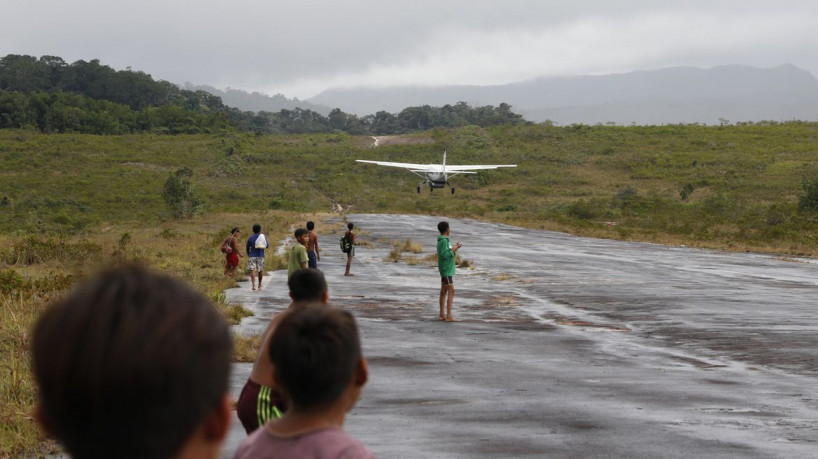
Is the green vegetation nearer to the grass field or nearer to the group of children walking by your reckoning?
the grass field

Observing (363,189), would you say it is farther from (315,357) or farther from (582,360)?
(315,357)

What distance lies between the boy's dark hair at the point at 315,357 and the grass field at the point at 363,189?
7.46 metres

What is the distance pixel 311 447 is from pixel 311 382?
201 mm

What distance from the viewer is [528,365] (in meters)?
13.9

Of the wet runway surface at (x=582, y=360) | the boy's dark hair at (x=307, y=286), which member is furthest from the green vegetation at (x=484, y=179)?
the boy's dark hair at (x=307, y=286)

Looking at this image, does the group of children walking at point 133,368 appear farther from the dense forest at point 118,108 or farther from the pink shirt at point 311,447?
the dense forest at point 118,108

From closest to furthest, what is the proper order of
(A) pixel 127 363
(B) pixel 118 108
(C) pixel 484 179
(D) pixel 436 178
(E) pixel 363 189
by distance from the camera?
1. (A) pixel 127 363
2. (D) pixel 436 178
3. (E) pixel 363 189
4. (C) pixel 484 179
5. (B) pixel 118 108

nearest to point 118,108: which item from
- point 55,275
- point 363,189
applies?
point 363,189

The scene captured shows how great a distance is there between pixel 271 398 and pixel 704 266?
2941 centimetres

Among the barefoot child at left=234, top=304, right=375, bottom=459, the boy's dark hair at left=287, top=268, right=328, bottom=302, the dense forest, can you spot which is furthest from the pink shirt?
the dense forest

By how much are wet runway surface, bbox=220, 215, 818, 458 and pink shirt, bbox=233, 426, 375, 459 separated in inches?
222

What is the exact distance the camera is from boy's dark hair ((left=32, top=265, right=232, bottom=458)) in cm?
171

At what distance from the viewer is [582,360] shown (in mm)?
14422

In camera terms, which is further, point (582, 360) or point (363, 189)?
point (363, 189)
